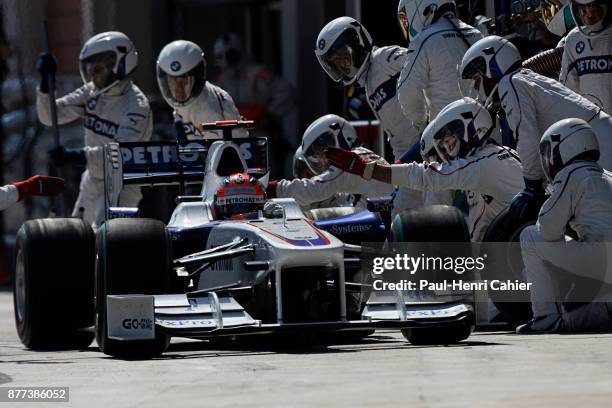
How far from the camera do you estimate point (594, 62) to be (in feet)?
38.7

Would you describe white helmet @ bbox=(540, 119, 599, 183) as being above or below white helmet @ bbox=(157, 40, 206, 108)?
below

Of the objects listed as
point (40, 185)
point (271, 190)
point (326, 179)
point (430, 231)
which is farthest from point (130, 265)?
point (326, 179)

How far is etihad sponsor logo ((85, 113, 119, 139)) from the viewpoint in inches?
603

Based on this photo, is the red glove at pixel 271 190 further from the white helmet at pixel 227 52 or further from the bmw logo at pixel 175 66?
the white helmet at pixel 227 52

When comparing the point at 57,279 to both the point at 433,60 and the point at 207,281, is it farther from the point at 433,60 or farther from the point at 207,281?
the point at 433,60

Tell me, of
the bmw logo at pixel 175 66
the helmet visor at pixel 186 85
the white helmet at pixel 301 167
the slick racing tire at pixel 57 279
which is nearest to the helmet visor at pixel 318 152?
the white helmet at pixel 301 167

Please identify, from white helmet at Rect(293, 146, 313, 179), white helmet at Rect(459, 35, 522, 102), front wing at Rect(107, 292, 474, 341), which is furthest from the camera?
white helmet at Rect(293, 146, 313, 179)

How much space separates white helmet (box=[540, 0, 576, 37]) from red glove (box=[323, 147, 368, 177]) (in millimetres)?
2674

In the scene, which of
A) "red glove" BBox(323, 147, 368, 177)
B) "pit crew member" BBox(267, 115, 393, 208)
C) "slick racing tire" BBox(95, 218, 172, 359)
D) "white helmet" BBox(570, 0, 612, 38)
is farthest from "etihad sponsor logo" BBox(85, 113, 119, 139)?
"slick racing tire" BBox(95, 218, 172, 359)

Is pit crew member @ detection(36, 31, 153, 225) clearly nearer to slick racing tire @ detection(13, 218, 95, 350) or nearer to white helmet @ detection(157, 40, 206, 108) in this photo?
white helmet @ detection(157, 40, 206, 108)

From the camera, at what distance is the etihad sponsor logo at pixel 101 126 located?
603 inches

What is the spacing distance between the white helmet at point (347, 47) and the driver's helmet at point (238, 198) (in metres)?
3.16

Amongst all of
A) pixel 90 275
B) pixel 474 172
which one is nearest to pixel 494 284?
pixel 474 172

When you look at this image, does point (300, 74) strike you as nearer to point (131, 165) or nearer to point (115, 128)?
point (115, 128)
